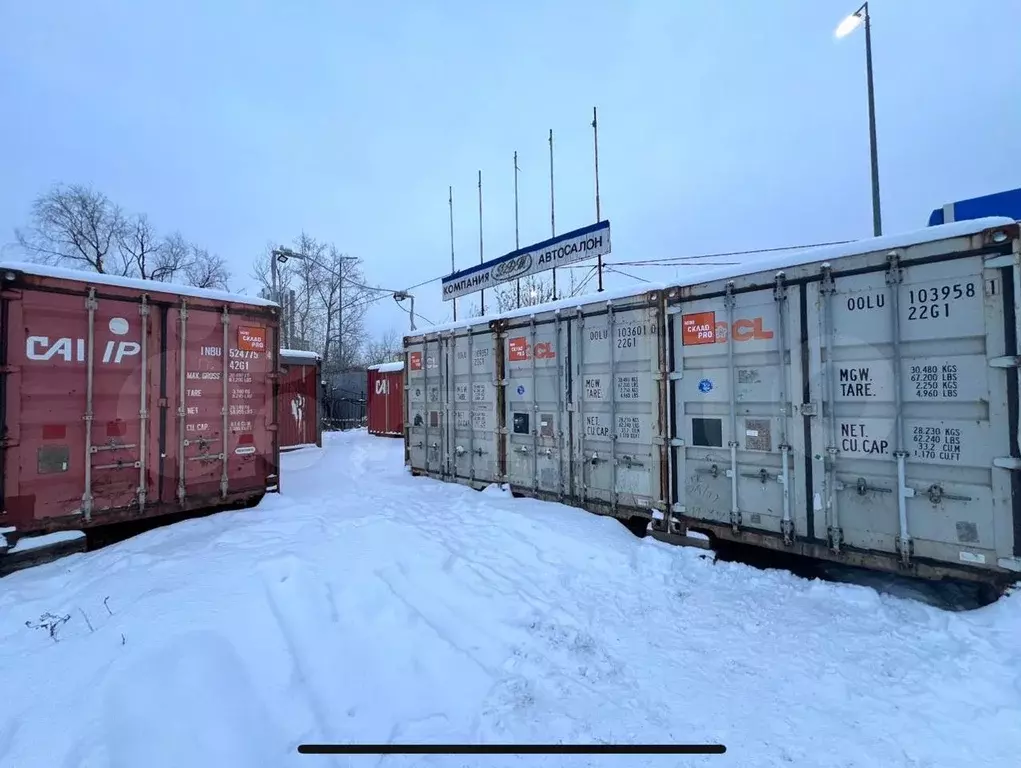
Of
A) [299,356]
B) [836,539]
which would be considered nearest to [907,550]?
[836,539]

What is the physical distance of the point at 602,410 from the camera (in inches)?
289

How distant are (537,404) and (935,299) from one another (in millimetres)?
5304

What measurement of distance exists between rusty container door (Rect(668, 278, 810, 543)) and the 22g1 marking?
3.33 ft

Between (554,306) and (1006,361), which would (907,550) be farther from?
(554,306)

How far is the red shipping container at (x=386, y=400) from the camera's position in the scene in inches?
734

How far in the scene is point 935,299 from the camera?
4684 mm

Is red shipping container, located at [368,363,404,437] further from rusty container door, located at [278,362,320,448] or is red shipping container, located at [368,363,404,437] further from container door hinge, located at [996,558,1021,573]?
container door hinge, located at [996,558,1021,573]

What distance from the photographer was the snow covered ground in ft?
9.61

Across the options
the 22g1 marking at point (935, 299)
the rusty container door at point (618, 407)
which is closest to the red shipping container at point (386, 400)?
the rusty container door at point (618, 407)

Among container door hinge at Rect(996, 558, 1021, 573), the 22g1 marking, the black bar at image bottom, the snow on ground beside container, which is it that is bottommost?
the black bar at image bottom

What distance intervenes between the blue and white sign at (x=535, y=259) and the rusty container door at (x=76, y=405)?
383 inches

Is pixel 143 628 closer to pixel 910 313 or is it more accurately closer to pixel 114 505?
pixel 114 505

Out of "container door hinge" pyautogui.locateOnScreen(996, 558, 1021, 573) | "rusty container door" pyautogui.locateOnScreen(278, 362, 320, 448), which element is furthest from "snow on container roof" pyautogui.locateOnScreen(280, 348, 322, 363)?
"container door hinge" pyautogui.locateOnScreen(996, 558, 1021, 573)

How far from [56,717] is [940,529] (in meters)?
7.20
